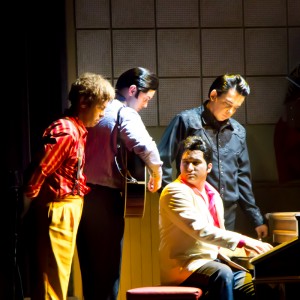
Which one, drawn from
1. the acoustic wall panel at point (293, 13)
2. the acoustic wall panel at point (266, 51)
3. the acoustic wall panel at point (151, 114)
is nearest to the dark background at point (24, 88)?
the acoustic wall panel at point (151, 114)

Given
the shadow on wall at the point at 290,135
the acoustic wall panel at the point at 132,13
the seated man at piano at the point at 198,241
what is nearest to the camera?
the seated man at piano at the point at 198,241

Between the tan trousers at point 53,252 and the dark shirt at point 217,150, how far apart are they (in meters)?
1.45

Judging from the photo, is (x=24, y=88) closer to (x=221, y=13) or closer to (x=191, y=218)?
(x=221, y=13)

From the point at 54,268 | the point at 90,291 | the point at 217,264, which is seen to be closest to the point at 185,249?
the point at 217,264

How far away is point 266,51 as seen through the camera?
613cm

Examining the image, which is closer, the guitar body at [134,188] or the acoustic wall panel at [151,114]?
the guitar body at [134,188]

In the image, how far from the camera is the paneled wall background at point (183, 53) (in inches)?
233

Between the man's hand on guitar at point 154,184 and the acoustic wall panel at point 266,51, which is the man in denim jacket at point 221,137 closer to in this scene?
the man's hand on guitar at point 154,184

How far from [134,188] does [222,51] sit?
2.00 meters


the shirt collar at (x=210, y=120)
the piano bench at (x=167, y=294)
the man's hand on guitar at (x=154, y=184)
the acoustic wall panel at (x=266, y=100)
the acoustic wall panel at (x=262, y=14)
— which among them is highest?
the acoustic wall panel at (x=262, y=14)

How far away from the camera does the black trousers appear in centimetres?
444

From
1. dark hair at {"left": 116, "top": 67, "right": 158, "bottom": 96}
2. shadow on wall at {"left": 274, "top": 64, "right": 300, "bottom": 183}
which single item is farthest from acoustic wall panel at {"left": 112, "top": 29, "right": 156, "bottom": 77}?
dark hair at {"left": 116, "top": 67, "right": 158, "bottom": 96}

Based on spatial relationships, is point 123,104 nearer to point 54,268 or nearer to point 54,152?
point 54,152

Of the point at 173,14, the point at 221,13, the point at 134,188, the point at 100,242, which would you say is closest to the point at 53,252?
the point at 100,242
